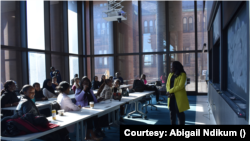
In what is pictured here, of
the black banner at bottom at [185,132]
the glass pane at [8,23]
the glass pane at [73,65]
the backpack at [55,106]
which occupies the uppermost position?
the glass pane at [8,23]

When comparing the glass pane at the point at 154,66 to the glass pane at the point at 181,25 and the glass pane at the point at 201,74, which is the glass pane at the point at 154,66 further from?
the glass pane at the point at 201,74

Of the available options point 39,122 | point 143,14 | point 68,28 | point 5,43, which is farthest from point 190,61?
point 39,122

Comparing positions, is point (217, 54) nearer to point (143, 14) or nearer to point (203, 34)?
point (203, 34)

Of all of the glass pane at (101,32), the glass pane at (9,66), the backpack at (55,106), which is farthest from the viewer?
the glass pane at (101,32)

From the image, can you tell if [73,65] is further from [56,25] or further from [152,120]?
[152,120]

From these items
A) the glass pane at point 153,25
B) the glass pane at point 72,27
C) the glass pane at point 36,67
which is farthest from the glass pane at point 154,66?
the glass pane at point 36,67

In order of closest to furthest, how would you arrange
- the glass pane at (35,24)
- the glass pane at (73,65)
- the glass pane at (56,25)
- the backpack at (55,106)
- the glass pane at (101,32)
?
1. the backpack at (55,106)
2. the glass pane at (35,24)
3. the glass pane at (56,25)
4. the glass pane at (73,65)
5. the glass pane at (101,32)

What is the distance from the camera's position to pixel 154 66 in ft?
35.2

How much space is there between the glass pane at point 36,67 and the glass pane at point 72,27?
7.55 feet

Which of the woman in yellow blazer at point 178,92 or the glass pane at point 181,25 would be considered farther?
the glass pane at point 181,25

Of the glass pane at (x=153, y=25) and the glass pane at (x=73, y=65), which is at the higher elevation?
the glass pane at (x=153, y=25)

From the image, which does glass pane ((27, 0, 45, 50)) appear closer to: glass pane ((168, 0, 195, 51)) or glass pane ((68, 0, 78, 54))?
glass pane ((68, 0, 78, 54))

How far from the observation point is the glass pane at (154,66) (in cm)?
1059

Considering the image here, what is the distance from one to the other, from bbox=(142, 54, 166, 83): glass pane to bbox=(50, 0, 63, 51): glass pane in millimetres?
4542
